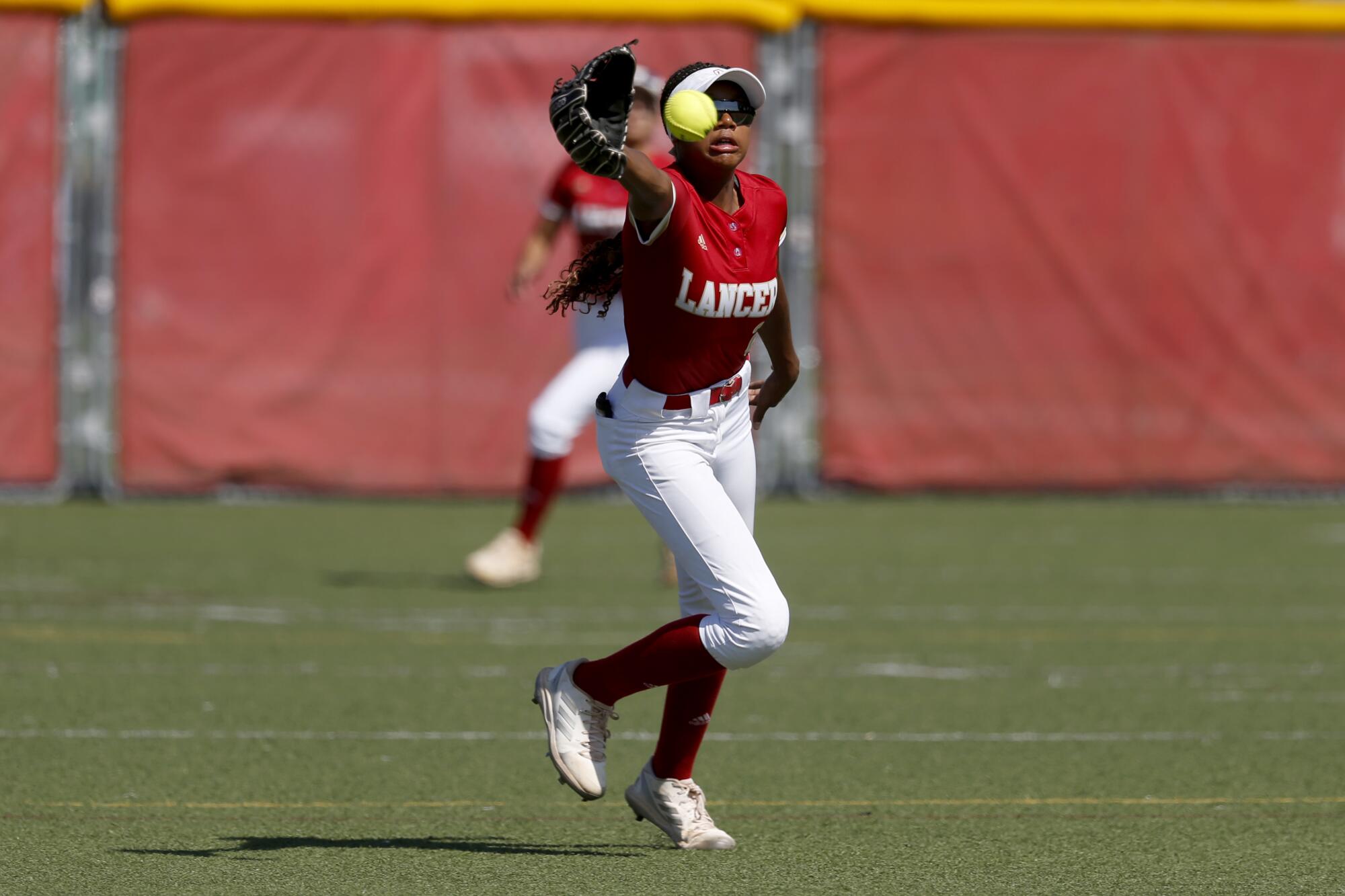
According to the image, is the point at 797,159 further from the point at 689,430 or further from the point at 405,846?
the point at 405,846

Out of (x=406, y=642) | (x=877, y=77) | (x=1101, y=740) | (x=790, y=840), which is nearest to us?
(x=790, y=840)

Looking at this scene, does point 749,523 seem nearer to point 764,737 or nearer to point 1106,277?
point 764,737

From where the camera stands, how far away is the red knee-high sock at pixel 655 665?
5.89 meters

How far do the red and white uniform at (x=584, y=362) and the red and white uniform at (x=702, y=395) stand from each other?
550 centimetres

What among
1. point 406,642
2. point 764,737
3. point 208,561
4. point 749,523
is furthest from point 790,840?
point 208,561

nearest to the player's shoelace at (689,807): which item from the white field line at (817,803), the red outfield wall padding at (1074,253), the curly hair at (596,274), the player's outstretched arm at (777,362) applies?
the white field line at (817,803)

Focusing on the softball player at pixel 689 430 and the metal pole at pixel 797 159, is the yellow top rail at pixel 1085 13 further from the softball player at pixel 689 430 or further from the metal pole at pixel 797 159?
the softball player at pixel 689 430

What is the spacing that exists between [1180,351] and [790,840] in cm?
1134

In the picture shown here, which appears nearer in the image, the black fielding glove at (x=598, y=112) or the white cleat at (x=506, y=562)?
the black fielding glove at (x=598, y=112)

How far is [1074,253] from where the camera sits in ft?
54.4

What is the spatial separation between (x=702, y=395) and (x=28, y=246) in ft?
35.7

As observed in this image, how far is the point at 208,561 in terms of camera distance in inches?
501

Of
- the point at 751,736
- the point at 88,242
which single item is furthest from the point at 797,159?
the point at 751,736

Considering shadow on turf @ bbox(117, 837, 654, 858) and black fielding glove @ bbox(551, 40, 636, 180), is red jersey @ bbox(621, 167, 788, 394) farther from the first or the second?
shadow on turf @ bbox(117, 837, 654, 858)
